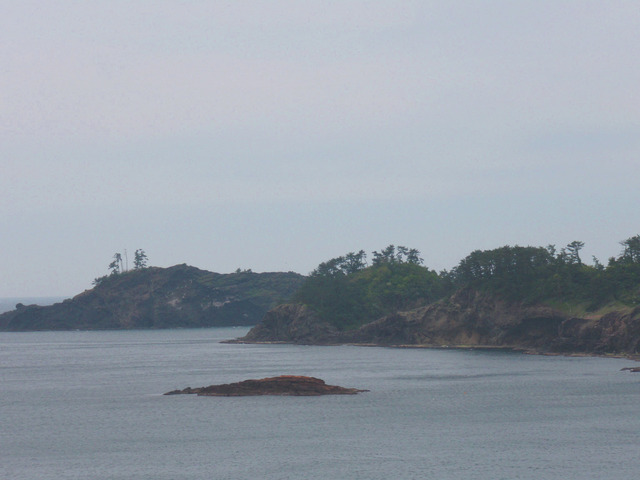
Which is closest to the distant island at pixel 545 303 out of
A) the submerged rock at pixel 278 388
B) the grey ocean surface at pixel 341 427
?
the grey ocean surface at pixel 341 427

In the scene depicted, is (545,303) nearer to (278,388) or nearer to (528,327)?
(528,327)

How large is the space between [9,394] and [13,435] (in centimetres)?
3859

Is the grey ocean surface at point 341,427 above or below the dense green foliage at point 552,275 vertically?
below

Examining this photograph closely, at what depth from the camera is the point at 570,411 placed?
278 feet

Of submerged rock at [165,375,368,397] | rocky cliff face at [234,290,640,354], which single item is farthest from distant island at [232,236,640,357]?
submerged rock at [165,375,368,397]

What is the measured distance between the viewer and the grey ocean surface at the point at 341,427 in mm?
58844

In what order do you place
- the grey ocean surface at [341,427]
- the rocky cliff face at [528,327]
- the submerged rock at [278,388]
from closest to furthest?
the grey ocean surface at [341,427]
the submerged rock at [278,388]
the rocky cliff face at [528,327]

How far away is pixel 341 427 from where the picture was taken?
75812mm

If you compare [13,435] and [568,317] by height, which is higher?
[568,317]

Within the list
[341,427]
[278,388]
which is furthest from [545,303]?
[341,427]

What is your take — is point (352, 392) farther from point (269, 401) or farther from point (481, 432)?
point (481, 432)

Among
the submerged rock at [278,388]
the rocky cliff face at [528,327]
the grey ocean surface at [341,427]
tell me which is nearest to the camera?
the grey ocean surface at [341,427]

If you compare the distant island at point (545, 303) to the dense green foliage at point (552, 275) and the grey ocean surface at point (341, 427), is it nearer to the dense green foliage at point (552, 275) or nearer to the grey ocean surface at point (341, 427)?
the dense green foliage at point (552, 275)

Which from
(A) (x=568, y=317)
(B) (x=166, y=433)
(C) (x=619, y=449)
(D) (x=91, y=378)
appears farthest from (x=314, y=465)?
(A) (x=568, y=317)
